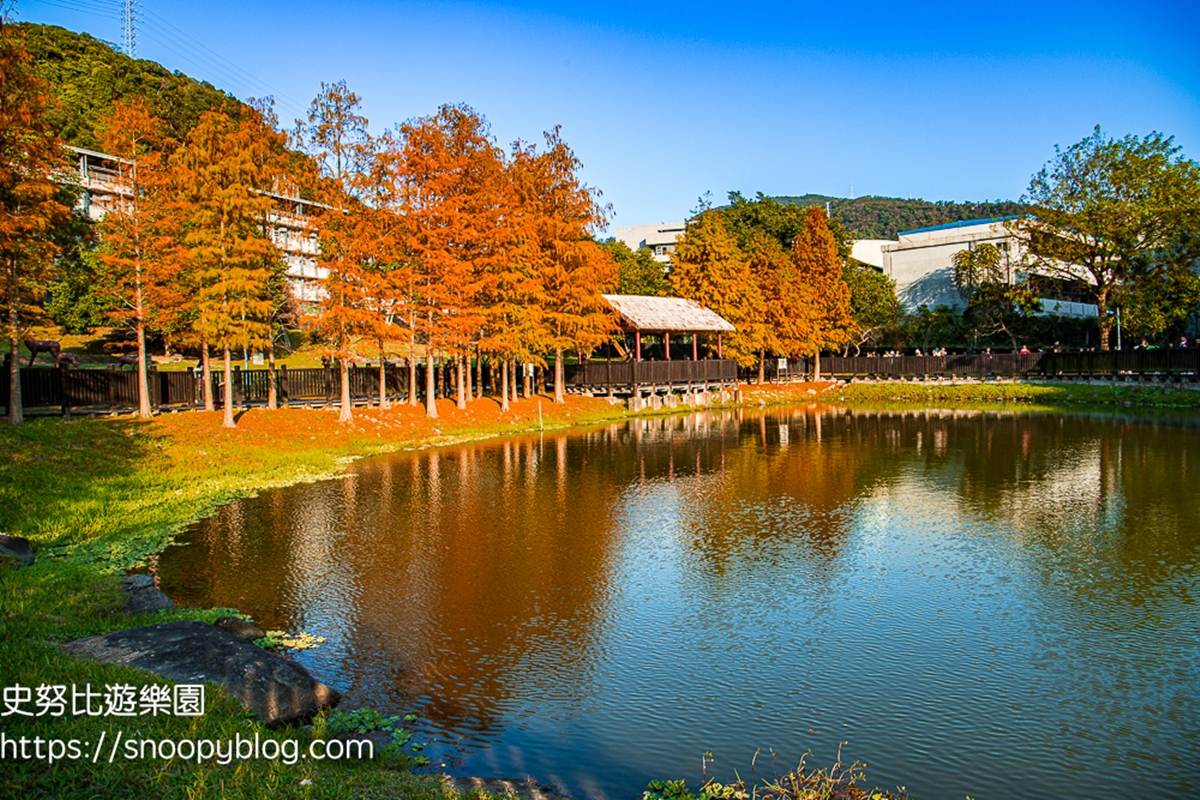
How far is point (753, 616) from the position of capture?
1051 cm

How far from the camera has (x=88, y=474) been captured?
17.6 metres

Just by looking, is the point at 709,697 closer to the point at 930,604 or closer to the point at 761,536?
the point at 930,604

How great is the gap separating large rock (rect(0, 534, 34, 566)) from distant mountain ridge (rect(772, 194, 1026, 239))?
130779 millimetres

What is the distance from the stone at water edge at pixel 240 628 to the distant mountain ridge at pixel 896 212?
431 feet

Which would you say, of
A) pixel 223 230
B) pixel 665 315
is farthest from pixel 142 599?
pixel 665 315

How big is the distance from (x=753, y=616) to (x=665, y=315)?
35437 mm

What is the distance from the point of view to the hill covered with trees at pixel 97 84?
4959 centimetres

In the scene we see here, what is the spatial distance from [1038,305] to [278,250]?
147 ft

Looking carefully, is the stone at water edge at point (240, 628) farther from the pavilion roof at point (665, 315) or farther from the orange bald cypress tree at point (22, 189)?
the pavilion roof at point (665, 315)

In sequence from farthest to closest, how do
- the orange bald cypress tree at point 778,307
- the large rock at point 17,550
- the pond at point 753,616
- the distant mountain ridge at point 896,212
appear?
the distant mountain ridge at point 896,212, the orange bald cypress tree at point 778,307, the large rock at point 17,550, the pond at point 753,616

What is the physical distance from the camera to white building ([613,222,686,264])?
104938 millimetres

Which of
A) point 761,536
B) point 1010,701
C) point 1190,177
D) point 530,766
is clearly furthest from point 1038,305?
point 530,766

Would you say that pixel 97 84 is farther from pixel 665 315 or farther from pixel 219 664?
pixel 219 664

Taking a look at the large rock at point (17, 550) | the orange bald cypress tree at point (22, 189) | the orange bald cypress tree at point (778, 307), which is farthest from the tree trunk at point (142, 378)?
the orange bald cypress tree at point (778, 307)
